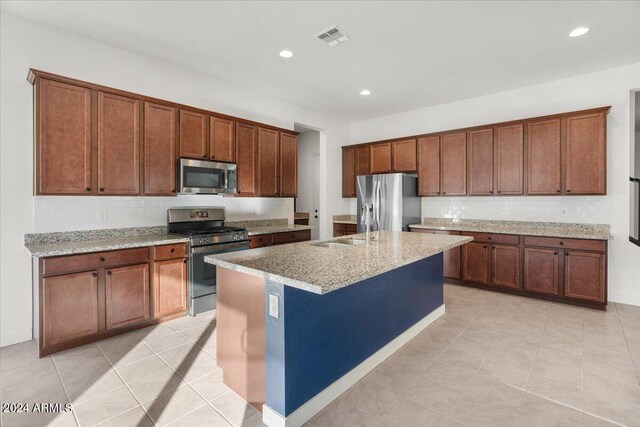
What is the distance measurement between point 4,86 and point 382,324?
3980 mm

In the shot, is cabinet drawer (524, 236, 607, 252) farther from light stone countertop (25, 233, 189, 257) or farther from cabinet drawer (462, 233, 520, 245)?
light stone countertop (25, 233, 189, 257)

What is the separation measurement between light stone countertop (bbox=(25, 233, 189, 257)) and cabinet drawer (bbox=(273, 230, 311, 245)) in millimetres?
1364

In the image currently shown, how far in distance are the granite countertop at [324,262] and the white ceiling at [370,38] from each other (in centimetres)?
210

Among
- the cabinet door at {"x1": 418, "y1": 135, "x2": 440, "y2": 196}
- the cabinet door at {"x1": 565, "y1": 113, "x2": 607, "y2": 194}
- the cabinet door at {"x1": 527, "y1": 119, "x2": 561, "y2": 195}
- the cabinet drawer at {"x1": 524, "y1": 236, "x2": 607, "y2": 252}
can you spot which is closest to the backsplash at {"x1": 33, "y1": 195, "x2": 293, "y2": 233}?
the cabinet door at {"x1": 418, "y1": 135, "x2": 440, "y2": 196}

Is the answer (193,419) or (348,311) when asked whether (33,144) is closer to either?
(193,419)

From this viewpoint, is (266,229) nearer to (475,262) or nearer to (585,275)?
(475,262)

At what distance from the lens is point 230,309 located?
2223 millimetres

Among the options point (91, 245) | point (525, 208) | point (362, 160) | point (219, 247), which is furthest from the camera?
point (362, 160)

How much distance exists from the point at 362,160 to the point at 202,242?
3.78 m

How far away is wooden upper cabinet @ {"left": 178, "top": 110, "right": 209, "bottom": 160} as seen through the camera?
387cm

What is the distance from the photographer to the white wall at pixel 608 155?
4074 mm

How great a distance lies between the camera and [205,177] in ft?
13.2

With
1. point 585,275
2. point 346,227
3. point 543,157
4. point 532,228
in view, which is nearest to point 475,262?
point 532,228

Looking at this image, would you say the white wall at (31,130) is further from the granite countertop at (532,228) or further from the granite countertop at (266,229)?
the granite countertop at (532,228)
